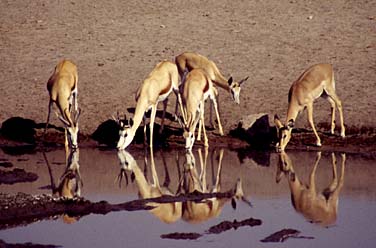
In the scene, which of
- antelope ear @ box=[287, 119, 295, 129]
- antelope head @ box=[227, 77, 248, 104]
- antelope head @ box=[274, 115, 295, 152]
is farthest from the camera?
antelope head @ box=[227, 77, 248, 104]

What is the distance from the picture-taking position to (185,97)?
64.1 feet

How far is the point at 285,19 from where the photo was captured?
27000mm

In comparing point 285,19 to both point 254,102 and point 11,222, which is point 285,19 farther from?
point 11,222

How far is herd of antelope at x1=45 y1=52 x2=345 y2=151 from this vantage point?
18969mm

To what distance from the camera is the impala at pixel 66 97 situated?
1911 cm

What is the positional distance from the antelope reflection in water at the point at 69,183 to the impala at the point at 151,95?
1.04 metres

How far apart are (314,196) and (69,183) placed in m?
3.79

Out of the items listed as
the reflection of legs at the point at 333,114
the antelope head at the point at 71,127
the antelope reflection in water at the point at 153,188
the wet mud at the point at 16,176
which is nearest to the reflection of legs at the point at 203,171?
the antelope reflection in water at the point at 153,188

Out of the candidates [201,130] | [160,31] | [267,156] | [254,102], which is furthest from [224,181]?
[160,31]

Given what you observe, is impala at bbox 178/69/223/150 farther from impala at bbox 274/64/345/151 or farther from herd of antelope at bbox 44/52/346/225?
impala at bbox 274/64/345/151

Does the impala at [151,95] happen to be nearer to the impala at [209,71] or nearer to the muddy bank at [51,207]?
the impala at [209,71]

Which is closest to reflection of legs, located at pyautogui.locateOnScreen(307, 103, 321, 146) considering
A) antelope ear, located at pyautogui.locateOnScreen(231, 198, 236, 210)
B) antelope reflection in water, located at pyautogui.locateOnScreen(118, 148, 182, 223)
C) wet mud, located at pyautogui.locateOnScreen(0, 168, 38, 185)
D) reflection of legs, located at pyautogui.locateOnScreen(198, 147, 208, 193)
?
reflection of legs, located at pyautogui.locateOnScreen(198, 147, 208, 193)

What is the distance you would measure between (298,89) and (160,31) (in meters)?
7.64

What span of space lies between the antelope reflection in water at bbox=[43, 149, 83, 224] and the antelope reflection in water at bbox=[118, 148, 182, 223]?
0.73m
